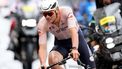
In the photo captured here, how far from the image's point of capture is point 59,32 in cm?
691

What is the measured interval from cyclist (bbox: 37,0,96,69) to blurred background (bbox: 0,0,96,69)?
236 centimetres

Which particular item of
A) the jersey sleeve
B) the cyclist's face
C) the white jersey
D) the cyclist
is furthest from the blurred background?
the cyclist's face

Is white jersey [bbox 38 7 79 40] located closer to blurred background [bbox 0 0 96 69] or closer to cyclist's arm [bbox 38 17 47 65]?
cyclist's arm [bbox 38 17 47 65]

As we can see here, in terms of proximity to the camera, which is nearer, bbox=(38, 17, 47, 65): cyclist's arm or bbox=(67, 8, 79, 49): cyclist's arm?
bbox=(67, 8, 79, 49): cyclist's arm

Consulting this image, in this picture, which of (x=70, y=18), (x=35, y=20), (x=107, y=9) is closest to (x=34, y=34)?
(x=35, y=20)

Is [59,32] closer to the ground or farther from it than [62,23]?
closer to the ground

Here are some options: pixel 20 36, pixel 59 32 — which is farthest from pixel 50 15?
pixel 20 36

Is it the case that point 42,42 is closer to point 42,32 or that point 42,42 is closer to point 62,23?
point 42,32

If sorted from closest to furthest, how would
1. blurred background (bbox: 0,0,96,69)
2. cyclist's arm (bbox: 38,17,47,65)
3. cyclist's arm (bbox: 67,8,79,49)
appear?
1. cyclist's arm (bbox: 67,8,79,49)
2. cyclist's arm (bbox: 38,17,47,65)
3. blurred background (bbox: 0,0,96,69)

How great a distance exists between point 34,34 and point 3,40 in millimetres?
888

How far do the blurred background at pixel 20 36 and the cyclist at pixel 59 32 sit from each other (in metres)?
2.36

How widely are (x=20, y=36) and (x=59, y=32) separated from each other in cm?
311

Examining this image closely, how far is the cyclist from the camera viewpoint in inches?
245

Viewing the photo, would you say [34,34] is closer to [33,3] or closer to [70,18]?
[33,3]
